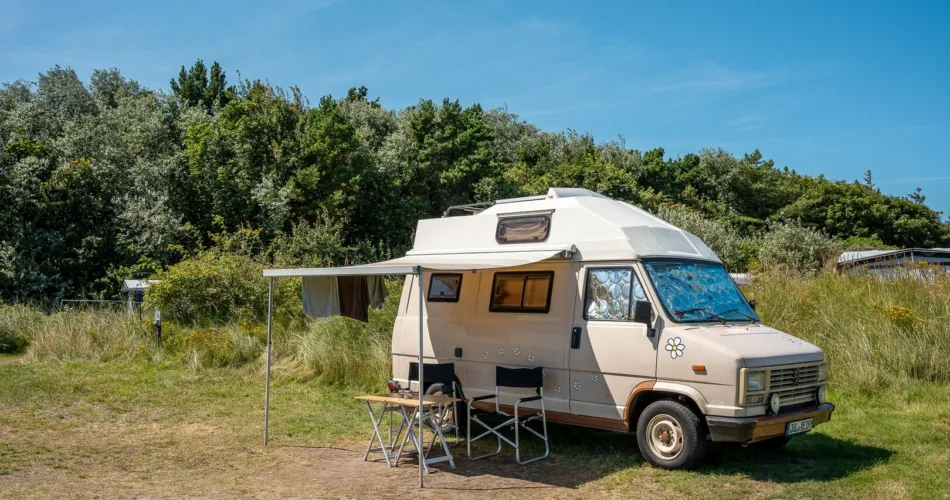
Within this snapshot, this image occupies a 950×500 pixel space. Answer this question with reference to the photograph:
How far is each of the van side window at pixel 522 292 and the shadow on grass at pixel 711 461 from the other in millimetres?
1710

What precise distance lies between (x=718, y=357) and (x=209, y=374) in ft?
37.3

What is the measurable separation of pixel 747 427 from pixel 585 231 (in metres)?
2.71

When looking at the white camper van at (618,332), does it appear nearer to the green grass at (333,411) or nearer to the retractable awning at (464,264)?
the retractable awning at (464,264)

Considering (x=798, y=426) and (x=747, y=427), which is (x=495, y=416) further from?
(x=798, y=426)

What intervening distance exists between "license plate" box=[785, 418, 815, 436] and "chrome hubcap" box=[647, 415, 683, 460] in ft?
3.34

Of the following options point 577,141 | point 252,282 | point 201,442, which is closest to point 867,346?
point 201,442

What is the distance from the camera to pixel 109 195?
1244 inches

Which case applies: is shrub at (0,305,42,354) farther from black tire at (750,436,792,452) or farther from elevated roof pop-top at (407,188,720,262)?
black tire at (750,436,792,452)

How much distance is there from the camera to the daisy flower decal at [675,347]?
7.71 metres

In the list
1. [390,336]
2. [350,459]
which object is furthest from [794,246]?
[350,459]

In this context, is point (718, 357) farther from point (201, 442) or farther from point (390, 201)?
point (390, 201)

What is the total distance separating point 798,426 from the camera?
7746 mm

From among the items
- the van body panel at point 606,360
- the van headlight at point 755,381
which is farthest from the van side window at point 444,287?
the van headlight at point 755,381

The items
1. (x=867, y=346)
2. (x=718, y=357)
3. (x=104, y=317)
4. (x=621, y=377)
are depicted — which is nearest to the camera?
(x=718, y=357)
